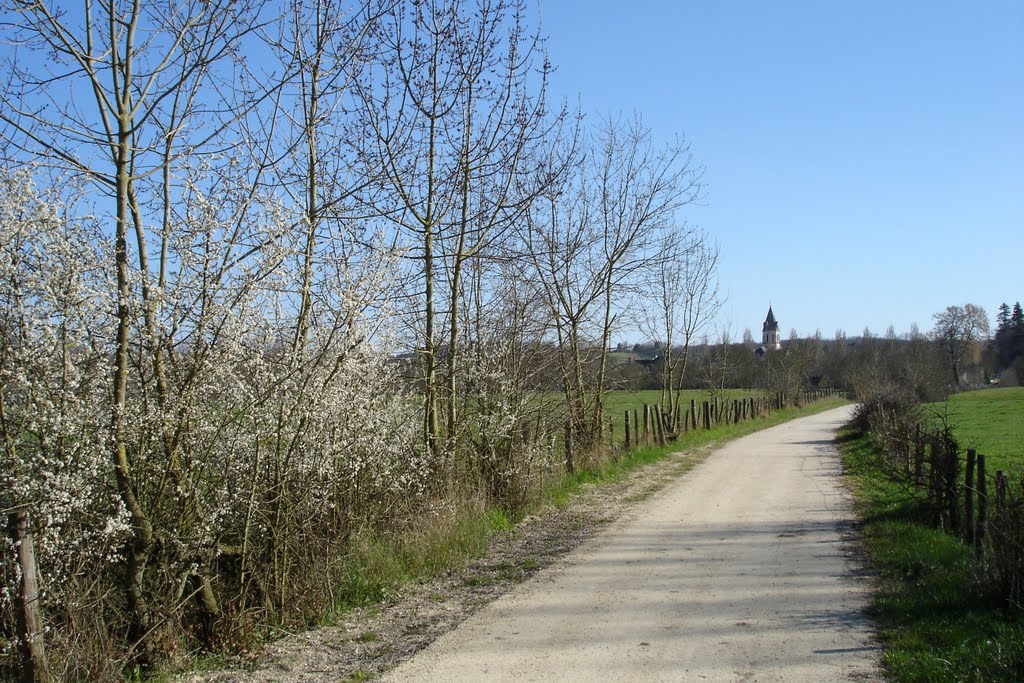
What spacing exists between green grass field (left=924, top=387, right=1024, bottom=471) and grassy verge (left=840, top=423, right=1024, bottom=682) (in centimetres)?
140

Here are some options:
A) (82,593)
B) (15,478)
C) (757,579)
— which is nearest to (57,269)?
(15,478)

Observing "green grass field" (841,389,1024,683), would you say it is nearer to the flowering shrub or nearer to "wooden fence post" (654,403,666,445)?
the flowering shrub

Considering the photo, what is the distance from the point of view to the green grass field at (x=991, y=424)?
16.6 meters

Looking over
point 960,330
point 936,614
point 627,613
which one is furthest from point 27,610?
point 960,330

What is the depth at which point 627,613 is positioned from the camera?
670cm

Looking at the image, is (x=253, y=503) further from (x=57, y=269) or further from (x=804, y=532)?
(x=804, y=532)

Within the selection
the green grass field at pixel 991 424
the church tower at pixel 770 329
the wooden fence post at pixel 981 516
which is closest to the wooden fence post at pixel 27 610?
the wooden fence post at pixel 981 516

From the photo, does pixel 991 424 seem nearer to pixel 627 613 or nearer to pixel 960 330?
pixel 627 613

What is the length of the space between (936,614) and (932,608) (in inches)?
5.3

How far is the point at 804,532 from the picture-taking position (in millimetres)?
10305

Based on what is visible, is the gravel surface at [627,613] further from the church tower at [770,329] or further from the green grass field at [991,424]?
the church tower at [770,329]

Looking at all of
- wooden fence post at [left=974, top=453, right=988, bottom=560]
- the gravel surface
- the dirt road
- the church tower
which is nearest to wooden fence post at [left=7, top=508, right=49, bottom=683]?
the gravel surface

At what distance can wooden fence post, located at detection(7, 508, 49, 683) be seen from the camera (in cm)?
452

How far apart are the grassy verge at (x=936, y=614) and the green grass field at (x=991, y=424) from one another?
54.9 inches
